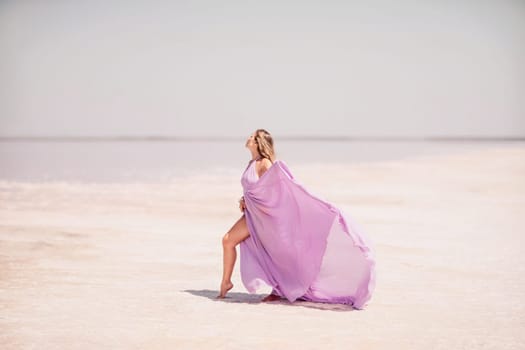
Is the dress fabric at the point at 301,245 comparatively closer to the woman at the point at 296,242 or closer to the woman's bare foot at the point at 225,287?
the woman at the point at 296,242

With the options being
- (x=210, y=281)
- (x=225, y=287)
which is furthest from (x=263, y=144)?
(x=210, y=281)

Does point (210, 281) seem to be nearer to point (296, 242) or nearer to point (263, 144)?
point (296, 242)

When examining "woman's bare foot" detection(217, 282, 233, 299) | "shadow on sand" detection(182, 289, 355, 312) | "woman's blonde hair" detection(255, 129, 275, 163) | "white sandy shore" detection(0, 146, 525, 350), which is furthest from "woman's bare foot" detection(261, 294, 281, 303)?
"woman's blonde hair" detection(255, 129, 275, 163)

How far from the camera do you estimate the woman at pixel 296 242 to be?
8.04m

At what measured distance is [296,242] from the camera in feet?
26.4

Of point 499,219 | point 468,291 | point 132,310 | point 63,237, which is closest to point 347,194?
point 499,219

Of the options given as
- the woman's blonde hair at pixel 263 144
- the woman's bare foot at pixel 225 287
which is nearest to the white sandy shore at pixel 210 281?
the woman's bare foot at pixel 225 287

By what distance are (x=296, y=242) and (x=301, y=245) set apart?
0.06m

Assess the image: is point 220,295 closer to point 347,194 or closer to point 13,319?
point 13,319

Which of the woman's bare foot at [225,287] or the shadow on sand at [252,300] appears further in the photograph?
the woman's bare foot at [225,287]

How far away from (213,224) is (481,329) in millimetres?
8704

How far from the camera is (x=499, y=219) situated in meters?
16.3

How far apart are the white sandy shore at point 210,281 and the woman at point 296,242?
228mm

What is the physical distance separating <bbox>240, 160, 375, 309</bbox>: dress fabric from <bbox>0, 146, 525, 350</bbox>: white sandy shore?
0.22m
